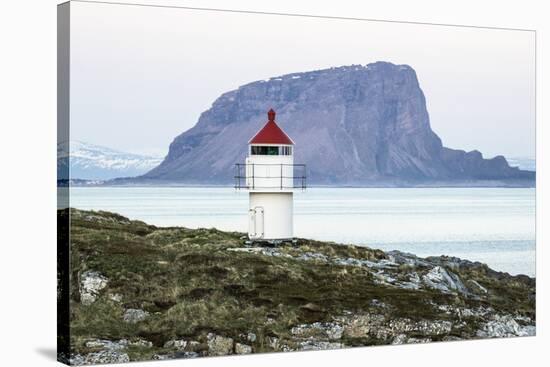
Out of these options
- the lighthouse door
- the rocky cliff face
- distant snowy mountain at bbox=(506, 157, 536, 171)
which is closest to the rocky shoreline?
the lighthouse door

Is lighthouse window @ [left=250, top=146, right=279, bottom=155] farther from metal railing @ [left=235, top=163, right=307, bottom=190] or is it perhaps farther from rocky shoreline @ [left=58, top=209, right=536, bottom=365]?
rocky shoreline @ [left=58, top=209, right=536, bottom=365]

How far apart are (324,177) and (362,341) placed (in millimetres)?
14470

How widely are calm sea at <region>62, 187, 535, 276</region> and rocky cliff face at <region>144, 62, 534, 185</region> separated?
0.68 m

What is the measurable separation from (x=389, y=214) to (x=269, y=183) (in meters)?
7.18

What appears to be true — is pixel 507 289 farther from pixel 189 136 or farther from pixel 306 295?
pixel 189 136

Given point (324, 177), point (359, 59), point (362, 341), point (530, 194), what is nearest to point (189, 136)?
point (324, 177)

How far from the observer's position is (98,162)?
28.5 m

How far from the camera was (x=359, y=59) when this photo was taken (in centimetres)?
3067

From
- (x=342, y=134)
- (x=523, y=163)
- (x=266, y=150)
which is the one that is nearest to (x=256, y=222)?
(x=266, y=150)

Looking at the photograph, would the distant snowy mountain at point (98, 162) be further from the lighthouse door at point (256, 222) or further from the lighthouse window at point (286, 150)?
the lighthouse window at point (286, 150)

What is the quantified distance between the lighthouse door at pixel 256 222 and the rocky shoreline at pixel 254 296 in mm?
261

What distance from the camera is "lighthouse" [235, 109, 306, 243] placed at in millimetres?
25641

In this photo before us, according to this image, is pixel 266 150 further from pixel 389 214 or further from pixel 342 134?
pixel 342 134

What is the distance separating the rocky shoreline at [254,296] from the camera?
22.7 meters
